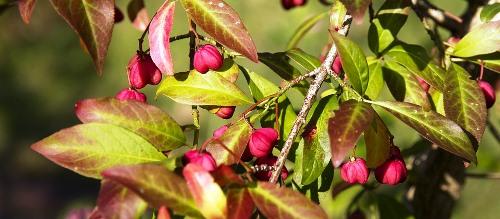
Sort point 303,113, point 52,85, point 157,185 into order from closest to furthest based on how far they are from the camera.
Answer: point 157,185 < point 303,113 < point 52,85

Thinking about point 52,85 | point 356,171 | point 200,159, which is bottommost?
point 52,85

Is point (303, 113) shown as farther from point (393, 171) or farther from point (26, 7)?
point (26, 7)

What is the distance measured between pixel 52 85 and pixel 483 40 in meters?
3.22

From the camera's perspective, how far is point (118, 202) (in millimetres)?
682

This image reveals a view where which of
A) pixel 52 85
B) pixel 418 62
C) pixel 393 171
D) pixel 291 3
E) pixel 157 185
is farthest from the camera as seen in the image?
pixel 52 85

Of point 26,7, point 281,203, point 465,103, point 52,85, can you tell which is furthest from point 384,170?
point 52,85

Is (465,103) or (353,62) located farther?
(465,103)

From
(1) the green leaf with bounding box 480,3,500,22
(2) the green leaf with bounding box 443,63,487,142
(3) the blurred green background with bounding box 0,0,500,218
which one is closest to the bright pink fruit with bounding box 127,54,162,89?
(2) the green leaf with bounding box 443,63,487,142

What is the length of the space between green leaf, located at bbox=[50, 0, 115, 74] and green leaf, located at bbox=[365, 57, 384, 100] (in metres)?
0.38

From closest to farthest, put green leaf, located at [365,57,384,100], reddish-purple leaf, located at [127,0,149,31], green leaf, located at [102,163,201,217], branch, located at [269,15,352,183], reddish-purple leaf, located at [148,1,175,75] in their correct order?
1. green leaf, located at [102,163,201,217]
2. branch, located at [269,15,352,183]
3. reddish-purple leaf, located at [148,1,175,75]
4. green leaf, located at [365,57,384,100]
5. reddish-purple leaf, located at [127,0,149,31]

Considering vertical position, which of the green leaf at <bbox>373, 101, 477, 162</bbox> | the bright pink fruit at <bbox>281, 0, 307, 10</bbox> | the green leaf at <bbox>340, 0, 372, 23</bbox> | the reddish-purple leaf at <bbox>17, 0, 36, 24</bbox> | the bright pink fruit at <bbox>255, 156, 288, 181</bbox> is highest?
the green leaf at <bbox>340, 0, 372, 23</bbox>

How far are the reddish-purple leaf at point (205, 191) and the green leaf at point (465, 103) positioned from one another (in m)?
0.36

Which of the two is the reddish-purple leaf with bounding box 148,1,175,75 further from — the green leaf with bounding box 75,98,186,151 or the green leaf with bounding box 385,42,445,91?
the green leaf with bounding box 385,42,445,91

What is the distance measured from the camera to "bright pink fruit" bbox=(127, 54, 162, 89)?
944 mm
